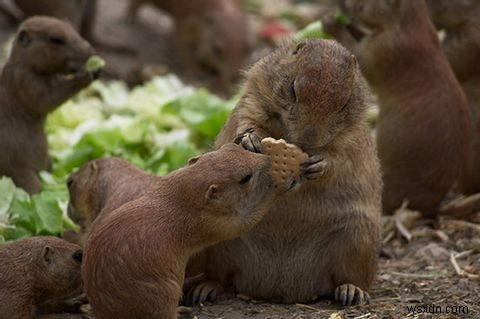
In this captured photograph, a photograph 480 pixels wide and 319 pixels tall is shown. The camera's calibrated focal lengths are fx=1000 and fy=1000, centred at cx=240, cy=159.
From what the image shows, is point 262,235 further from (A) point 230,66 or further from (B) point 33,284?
(A) point 230,66

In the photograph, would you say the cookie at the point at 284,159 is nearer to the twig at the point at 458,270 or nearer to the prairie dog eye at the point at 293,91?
the prairie dog eye at the point at 293,91

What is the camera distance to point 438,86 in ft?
27.3

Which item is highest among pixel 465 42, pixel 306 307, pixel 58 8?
pixel 58 8

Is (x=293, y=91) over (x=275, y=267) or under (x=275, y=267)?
over

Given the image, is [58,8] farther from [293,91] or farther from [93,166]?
[293,91]

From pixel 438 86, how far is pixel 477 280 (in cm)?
214

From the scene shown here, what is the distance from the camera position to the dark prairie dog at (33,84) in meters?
8.04

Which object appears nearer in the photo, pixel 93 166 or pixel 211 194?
pixel 211 194

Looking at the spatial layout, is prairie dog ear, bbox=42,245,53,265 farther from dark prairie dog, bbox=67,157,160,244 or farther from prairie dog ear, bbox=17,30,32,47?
prairie dog ear, bbox=17,30,32,47

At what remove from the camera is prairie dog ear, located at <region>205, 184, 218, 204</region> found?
5.32 m

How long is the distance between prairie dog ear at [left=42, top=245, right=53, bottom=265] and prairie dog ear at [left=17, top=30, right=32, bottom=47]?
2791 millimetres

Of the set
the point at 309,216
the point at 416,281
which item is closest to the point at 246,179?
the point at 309,216

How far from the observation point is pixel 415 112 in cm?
833

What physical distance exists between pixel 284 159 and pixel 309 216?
664 millimetres
